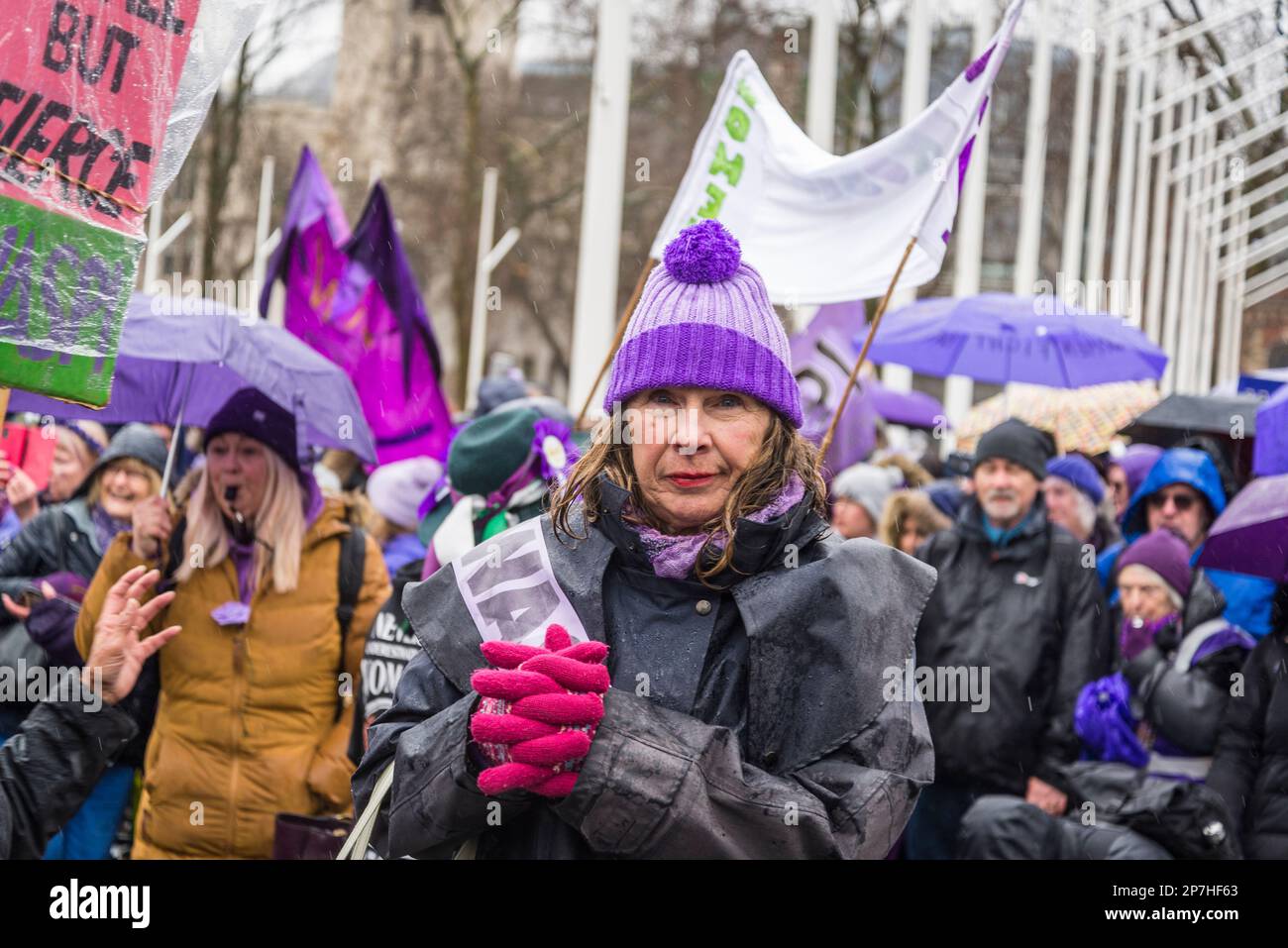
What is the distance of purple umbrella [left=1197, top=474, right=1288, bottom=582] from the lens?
541 centimetres

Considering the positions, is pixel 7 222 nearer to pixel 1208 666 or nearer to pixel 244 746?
pixel 244 746

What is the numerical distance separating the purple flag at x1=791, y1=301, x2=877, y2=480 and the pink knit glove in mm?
6638

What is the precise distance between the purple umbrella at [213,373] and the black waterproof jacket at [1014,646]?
2334 millimetres

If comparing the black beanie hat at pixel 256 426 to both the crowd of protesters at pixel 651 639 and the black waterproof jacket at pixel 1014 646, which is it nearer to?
the crowd of protesters at pixel 651 639

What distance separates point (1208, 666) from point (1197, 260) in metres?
41.3

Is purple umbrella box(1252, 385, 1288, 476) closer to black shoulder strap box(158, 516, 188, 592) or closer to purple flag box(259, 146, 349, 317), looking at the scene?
black shoulder strap box(158, 516, 188, 592)

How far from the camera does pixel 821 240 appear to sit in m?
5.76

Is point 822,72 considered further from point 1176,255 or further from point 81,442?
point 1176,255

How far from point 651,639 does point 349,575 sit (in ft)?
9.07

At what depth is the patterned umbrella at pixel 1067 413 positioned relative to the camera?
35.9 feet

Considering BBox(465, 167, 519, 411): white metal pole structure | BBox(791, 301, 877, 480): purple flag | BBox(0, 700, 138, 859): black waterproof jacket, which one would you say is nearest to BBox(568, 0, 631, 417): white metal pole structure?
BBox(791, 301, 877, 480): purple flag
